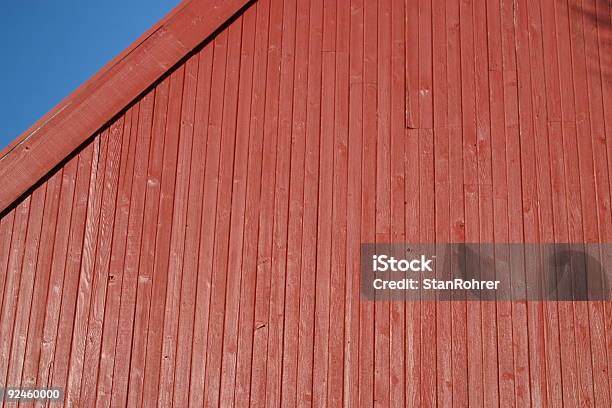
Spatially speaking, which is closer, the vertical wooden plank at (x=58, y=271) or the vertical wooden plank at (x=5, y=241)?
the vertical wooden plank at (x=58, y=271)

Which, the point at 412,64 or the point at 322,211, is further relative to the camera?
the point at 412,64

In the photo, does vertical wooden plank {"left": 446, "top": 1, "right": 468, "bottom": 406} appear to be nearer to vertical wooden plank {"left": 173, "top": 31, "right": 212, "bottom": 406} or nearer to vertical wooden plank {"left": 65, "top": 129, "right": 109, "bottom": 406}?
vertical wooden plank {"left": 173, "top": 31, "right": 212, "bottom": 406}

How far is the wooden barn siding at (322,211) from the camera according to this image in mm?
4066

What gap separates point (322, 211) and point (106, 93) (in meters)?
1.51

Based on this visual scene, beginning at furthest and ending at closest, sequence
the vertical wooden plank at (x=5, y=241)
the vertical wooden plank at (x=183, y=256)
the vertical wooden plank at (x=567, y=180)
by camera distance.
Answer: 1. the vertical wooden plank at (x=5, y=241)
2. the vertical wooden plank at (x=183, y=256)
3. the vertical wooden plank at (x=567, y=180)

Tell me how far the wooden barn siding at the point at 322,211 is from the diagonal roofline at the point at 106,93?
0.30 feet

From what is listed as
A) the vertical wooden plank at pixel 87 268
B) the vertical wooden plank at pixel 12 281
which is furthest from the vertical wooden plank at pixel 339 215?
the vertical wooden plank at pixel 12 281

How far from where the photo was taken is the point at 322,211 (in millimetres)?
4309

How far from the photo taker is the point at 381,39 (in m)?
4.61

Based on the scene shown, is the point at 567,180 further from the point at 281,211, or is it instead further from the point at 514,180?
the point at 281,211

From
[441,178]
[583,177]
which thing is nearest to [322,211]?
[441,178]

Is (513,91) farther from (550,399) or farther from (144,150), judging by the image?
(144,150)

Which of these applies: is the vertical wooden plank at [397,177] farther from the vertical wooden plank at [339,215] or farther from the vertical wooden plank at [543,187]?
the vertical wooden plank at [543,187]

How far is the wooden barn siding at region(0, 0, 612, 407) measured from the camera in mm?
4066
